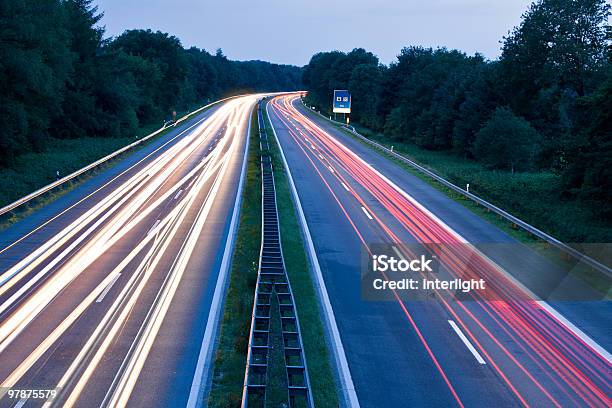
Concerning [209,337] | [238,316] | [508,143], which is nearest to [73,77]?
[508,143]

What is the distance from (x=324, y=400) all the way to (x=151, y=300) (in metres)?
7.13

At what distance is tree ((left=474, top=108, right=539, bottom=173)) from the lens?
49.5 meters

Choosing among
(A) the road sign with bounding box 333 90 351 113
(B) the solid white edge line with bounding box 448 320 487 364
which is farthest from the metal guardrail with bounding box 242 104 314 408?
(A) the road sign with bounding box 333 90 351 113

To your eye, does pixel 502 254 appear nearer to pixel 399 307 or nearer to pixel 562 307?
pixel 562 307

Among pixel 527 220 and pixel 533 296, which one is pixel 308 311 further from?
pixel 527 220

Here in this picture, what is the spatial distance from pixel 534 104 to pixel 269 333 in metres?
51.7

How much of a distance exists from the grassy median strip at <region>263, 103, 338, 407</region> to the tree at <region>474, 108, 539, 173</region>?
24813mm

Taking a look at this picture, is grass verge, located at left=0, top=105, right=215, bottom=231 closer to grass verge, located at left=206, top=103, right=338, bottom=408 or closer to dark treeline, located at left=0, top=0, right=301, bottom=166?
dark treeline, located at left=0, top=0, right=301, bottom=166

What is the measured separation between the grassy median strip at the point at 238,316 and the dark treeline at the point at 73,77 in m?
23.3

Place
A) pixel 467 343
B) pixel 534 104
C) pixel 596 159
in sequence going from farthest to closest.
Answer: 1. pixel 534 104
2. pixel 596 159
3. pixel 467 343

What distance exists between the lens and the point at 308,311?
17469mm

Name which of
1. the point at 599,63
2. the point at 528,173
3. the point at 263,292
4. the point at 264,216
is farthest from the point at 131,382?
the point at 599,63

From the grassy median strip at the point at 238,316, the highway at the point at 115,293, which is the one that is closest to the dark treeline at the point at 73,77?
the highway at the point at 115,293

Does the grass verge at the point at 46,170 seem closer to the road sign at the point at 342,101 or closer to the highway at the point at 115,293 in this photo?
the highway at the point at 115,293
